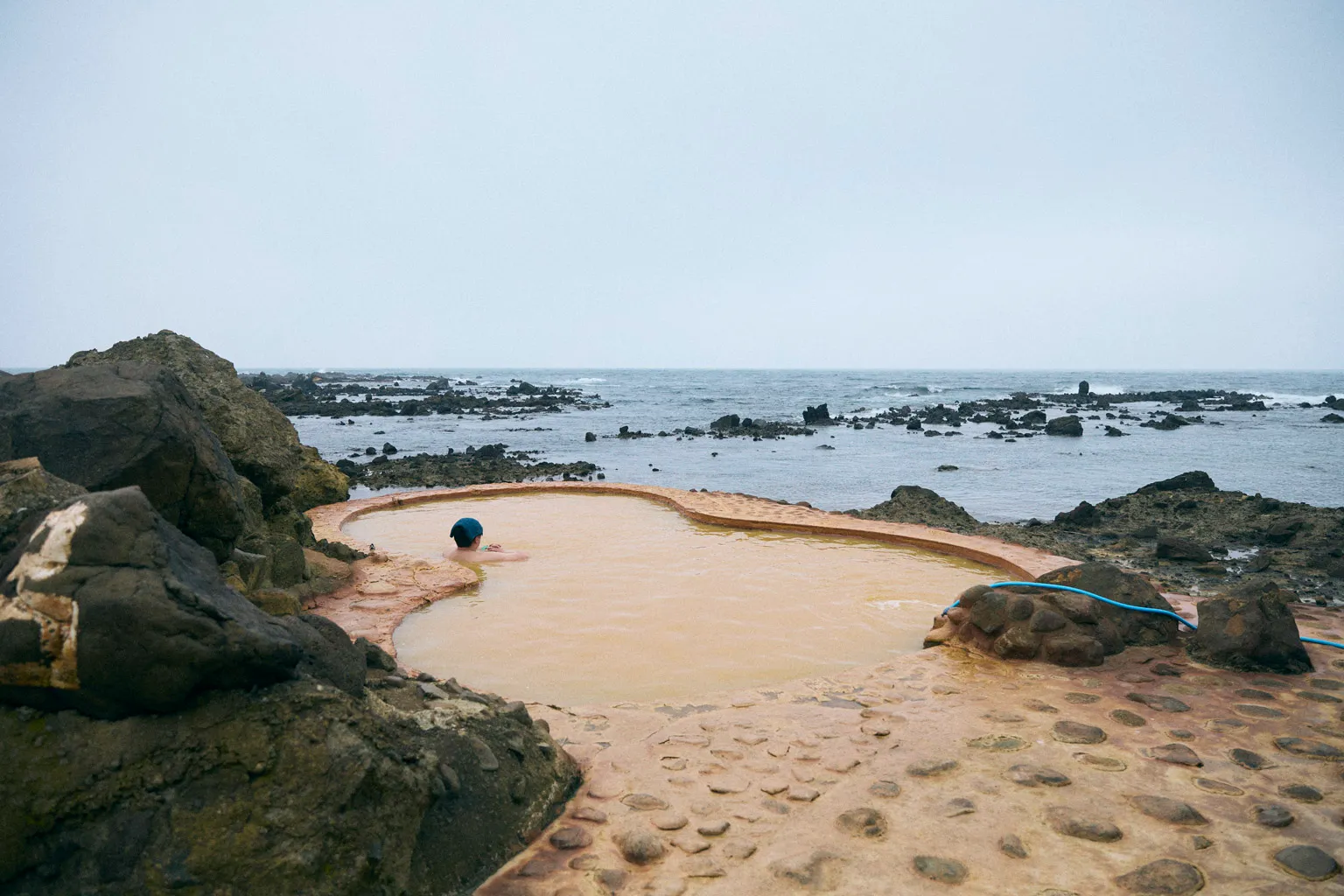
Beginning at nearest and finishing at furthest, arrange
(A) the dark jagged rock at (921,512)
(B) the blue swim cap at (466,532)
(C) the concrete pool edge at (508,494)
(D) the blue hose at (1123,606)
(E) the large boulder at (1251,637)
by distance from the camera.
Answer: (E) the large boulder at (1251,637), (D) the blue hose at (1123,606), (C) the concrete pool edge at (508,494), (B) the blue swim cap at (466,532), (A) the dark jagged rock at (921,512)

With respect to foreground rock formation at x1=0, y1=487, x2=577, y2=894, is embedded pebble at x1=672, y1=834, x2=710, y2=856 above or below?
below

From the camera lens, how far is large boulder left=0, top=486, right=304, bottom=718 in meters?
2.30

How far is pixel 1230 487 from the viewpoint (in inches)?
684

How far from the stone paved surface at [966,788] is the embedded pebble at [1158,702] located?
0.02m

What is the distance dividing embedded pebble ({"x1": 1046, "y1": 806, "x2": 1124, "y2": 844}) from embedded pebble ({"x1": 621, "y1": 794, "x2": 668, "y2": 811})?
162 centimetres

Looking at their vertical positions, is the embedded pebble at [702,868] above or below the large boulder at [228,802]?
below

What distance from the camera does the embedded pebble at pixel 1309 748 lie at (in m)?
3.67

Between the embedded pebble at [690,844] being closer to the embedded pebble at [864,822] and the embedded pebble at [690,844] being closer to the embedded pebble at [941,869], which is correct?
the embedded pebble at [864,822]

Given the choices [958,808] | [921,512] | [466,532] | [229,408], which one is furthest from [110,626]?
[921,512]

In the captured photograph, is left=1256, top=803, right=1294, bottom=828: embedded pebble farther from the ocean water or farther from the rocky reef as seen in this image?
the rocky reef

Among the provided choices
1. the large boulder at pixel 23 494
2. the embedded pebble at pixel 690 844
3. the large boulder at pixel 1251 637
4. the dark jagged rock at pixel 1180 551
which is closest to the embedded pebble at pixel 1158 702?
the large boulder at pixel 1251 637

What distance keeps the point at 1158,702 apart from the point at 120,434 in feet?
19.4

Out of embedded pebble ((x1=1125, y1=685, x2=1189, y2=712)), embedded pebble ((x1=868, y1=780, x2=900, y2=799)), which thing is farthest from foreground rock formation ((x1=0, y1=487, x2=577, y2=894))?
embedded pebble ((x1=1125, y1=685, x2=1189, y2=712))

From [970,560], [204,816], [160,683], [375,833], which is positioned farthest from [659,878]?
[970,560]
